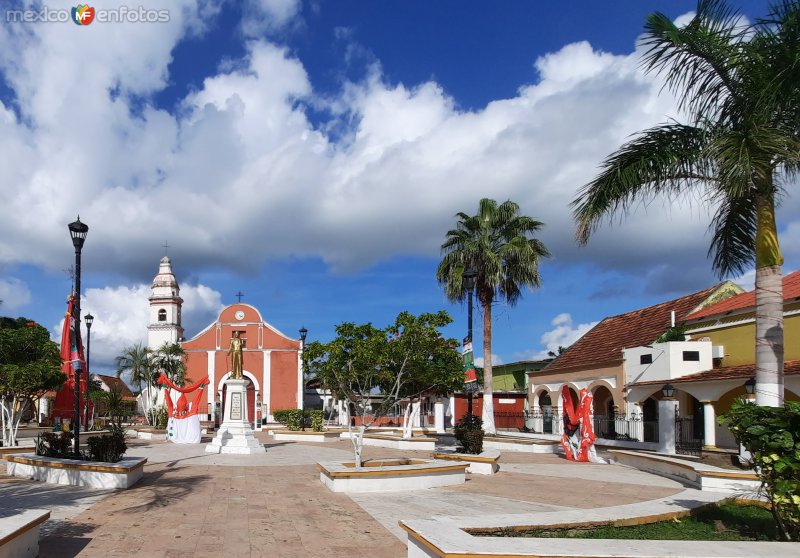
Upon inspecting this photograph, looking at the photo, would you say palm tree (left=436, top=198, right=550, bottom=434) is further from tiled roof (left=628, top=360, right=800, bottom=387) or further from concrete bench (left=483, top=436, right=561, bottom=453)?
tiled roof (left=628, top=360, right=800, bottom=387)

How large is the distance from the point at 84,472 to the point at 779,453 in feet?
38.0

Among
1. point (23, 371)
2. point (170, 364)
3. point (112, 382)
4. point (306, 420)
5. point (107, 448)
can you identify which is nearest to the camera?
point (107, 448)

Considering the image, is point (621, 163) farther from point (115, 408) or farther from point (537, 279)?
point (115, 408)

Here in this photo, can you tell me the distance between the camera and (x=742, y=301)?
24.9m

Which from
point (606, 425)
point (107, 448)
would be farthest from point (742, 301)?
point (107, 448)

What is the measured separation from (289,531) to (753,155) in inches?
361

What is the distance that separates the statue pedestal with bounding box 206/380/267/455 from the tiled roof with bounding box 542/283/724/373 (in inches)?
618

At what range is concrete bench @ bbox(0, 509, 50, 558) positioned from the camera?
623cm

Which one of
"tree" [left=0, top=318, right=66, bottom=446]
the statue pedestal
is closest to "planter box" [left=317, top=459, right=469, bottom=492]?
the statue pedestal

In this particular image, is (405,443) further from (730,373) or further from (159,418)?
(159,418)

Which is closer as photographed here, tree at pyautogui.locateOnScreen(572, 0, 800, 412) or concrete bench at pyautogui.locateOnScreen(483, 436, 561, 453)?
tree at pyautogui.locateOnScreen(572, 0, 800, 412)

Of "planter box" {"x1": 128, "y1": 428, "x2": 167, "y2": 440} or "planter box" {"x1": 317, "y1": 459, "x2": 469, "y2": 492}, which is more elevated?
"planter box" {"x1": 317, "y1": 459, "x2": 469, "y2": 492}

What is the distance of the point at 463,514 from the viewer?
10.0 meters

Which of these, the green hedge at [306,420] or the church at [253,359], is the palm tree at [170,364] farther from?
the green hedge at [306,420]
